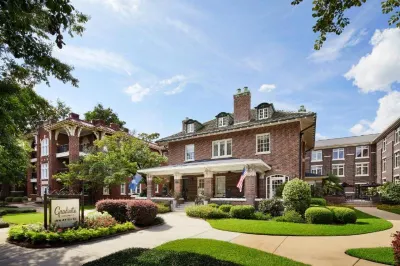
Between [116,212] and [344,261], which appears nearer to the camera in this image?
[344,261]

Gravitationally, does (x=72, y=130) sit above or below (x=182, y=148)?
above

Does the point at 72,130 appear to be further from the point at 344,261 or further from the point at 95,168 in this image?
the point at 344,261

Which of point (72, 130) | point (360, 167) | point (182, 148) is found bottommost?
point (360, 167)

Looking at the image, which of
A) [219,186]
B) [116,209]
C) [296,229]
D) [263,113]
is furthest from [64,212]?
[263,113]

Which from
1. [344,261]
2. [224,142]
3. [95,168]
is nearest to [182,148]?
[224,142]

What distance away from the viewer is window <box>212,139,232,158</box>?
2355 centimetres

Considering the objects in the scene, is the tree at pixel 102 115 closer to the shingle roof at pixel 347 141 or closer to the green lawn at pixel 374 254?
the shingle roof at pixel 347 141

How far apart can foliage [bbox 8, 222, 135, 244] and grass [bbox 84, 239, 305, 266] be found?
3020 mm

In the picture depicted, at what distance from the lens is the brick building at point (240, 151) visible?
1978cm

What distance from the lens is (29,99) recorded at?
8.62 metres

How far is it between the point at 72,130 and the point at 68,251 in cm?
2483

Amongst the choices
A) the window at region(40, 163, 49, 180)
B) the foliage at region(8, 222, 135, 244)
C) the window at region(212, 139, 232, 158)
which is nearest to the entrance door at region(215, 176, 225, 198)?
the window at region(212, 139, 232, 158)

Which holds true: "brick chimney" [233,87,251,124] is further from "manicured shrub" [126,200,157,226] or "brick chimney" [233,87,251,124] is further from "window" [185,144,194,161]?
"manicured shrub" [126,200,157,226]

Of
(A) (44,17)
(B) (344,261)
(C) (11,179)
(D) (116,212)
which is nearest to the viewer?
(A) (44,17)
